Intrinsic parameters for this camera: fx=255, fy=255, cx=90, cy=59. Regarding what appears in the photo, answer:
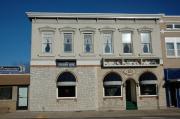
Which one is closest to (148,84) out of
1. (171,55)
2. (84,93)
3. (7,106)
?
(171,55)

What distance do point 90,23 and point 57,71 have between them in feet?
18.8

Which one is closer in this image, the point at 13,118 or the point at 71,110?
the point at 13,118

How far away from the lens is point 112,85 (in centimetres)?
2459

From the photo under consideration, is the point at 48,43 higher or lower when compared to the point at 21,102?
higher

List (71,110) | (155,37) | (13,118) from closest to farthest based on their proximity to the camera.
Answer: (13,118)
(71,110)
(155,37)

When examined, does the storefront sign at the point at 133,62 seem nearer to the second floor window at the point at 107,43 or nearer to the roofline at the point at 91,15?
the second floor window at the point at 107,43

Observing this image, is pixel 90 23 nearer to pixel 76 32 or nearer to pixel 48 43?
pixel 76 32

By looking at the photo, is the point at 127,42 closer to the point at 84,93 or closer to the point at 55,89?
the point at 84,93

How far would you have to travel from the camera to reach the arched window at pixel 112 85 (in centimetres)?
2445

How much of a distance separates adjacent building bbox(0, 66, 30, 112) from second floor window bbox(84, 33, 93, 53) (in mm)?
6153

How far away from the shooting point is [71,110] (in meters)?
23.9

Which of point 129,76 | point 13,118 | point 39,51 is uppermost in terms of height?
point 39,51

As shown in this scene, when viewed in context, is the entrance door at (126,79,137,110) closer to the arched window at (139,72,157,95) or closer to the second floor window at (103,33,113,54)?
the arched window at (139,72,157,95)

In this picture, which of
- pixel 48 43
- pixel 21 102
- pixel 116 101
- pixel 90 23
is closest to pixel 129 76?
pixel 116 101
